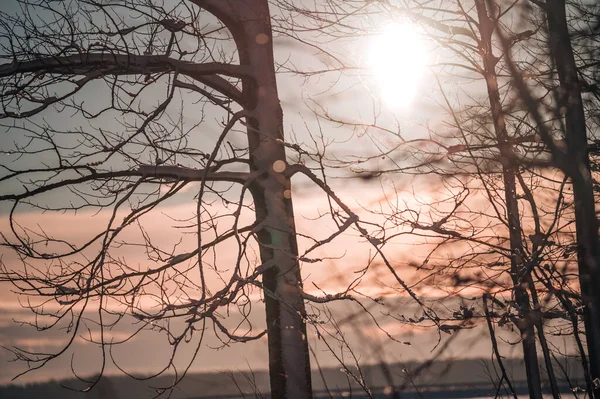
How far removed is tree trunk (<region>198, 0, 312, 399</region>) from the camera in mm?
6375

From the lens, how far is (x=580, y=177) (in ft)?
8.16

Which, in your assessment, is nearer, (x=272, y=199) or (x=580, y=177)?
(x=580, y=177)

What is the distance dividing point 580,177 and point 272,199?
439cm

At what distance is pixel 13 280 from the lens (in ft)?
20.9

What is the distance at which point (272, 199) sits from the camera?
666 cm

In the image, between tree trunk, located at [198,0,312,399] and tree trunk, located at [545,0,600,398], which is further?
tree trunk, located at [198,0,312,399]

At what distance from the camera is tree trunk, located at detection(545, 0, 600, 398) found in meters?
2.43

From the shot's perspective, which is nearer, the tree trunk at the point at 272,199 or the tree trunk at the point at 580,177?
the tree trunk at the point at 580,177

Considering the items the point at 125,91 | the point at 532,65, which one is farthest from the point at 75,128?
the point at 532,65

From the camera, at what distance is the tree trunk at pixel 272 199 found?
638cm

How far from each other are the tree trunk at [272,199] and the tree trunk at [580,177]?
351 centimetres

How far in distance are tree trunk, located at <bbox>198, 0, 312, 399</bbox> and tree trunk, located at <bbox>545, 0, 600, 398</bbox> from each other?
3.51m

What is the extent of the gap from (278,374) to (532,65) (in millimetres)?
4062

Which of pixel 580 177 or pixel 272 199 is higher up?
pixel 272 199
